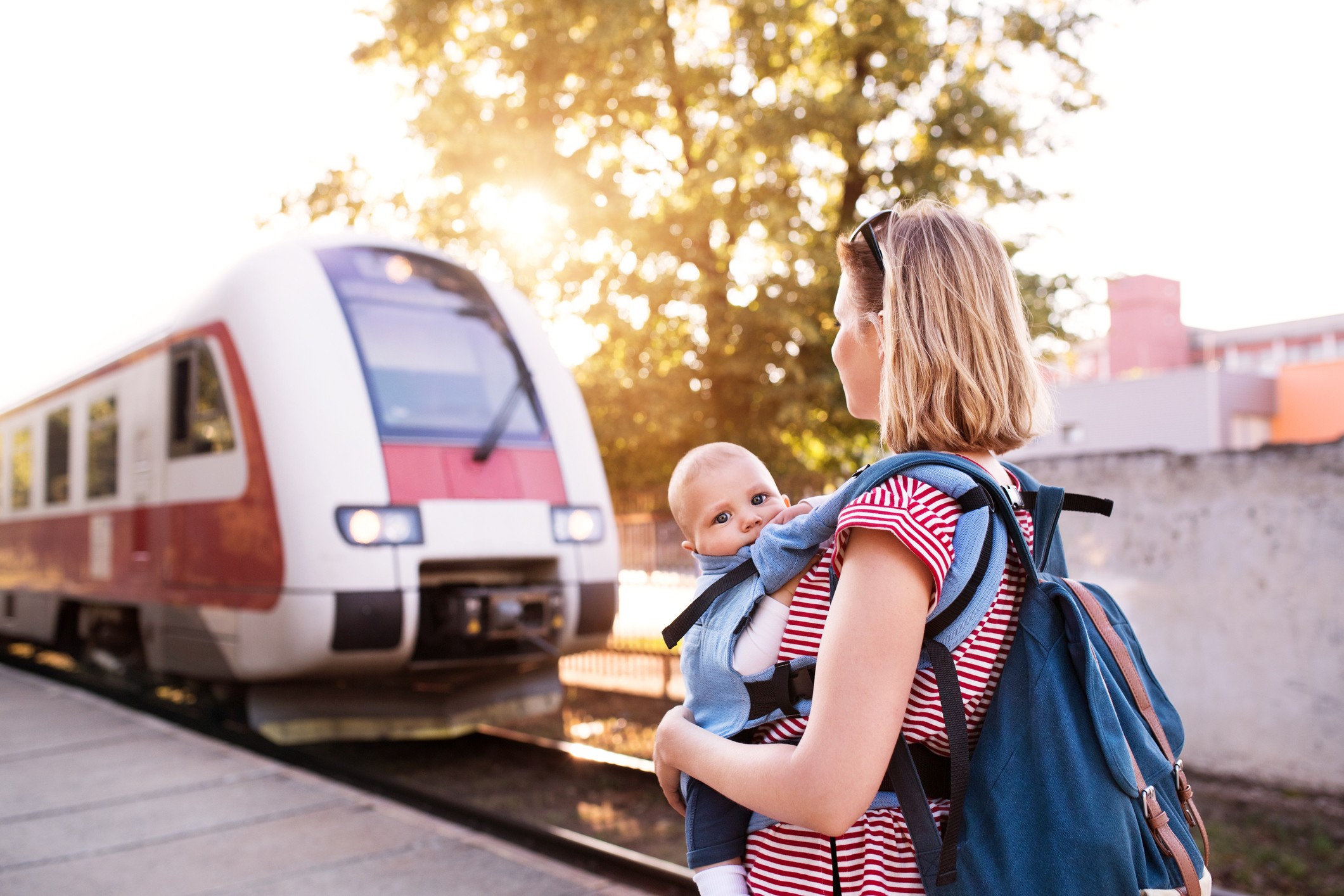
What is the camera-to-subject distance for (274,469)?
19.7ft

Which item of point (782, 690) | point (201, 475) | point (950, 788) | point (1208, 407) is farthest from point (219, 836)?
point (1208, 407)

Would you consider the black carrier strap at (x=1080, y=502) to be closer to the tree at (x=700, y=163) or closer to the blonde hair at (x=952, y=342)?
the blonde hair at (x=952, y=342)

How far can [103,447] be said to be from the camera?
8.20 meters

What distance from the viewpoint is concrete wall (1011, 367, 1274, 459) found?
43562 mm

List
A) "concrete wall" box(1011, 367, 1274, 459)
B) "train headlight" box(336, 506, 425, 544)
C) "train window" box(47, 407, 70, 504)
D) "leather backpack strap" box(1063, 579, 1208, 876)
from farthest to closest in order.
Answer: "concrete wall" box(1011, 367, 1274, 459), "train window" box(47, 407, 70, 504), "train headlight" box(336, 506, 425, 544), "leather backpack strap" box(1063, 579, 1208, 876)

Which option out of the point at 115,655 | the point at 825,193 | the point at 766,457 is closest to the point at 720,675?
the point at 115,655

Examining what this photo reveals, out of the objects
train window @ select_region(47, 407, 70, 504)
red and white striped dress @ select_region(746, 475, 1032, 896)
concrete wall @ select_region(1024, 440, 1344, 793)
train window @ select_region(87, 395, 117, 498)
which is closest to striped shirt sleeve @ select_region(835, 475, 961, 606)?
red and white striped dress @ select_region(746, 475, 1032, 896)

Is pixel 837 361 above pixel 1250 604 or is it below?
above

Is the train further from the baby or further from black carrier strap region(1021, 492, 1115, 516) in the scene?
black carrier strap region(1021, 492, 1115, 516)

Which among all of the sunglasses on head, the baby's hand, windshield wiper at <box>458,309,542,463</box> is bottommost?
the baby's hand

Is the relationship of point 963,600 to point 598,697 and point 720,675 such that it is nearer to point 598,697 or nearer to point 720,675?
point 720,675

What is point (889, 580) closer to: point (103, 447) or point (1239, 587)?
point (1239, 587)

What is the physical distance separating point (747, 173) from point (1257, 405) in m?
41.0

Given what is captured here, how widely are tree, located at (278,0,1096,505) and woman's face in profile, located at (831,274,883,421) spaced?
11.1 meters
